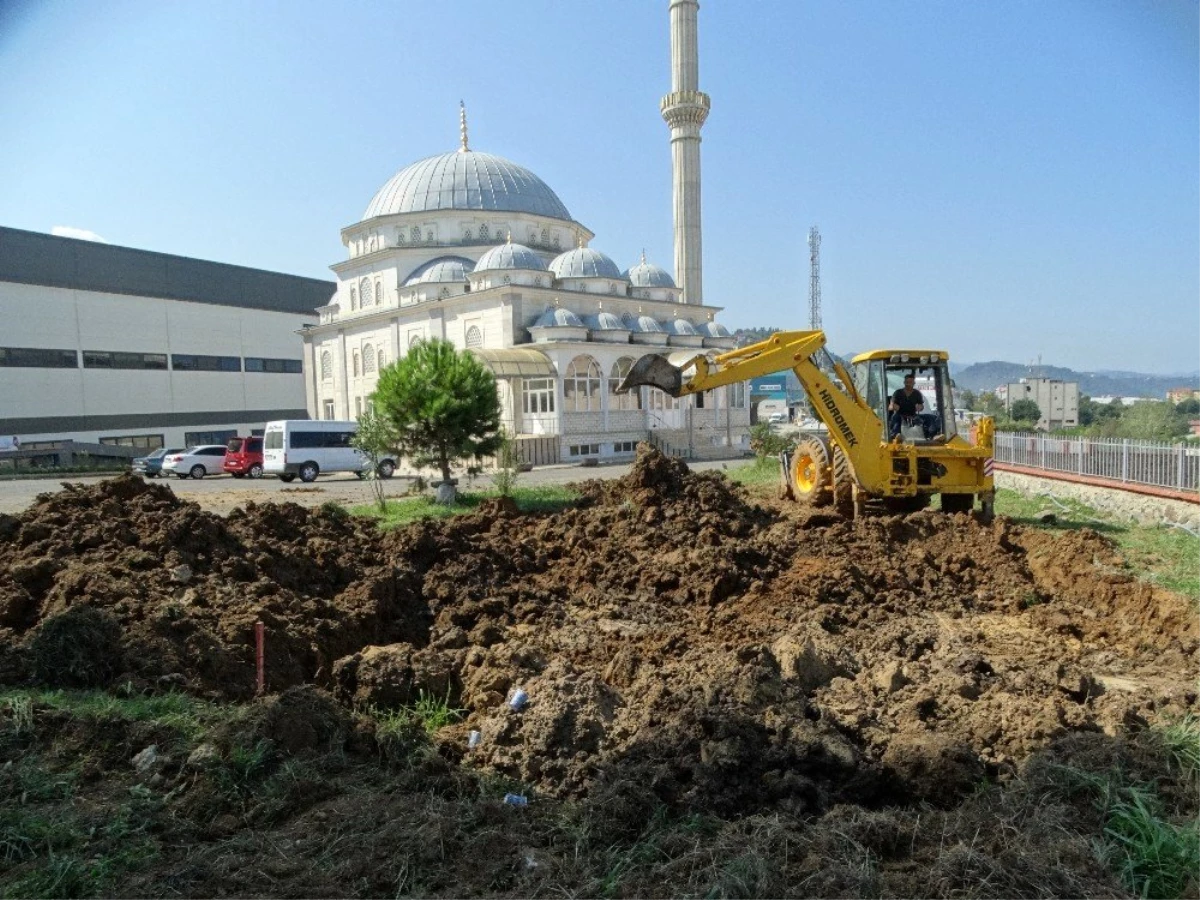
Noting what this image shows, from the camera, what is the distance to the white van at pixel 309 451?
81.3ft

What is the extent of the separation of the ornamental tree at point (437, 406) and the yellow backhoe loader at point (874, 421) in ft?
18.0

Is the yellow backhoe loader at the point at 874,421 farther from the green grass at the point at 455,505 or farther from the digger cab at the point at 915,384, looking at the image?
the green grass at the point at 455,505

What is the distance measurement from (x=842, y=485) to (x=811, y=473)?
4.72 feet

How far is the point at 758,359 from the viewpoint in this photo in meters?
11.9

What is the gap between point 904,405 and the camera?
11.6 metres

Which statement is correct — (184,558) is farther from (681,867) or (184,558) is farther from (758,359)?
(758,359)

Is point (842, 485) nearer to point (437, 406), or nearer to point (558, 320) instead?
point (437, 406)

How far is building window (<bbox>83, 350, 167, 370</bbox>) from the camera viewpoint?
42.8 metres

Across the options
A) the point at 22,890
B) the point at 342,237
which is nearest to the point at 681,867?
the point at 22,890

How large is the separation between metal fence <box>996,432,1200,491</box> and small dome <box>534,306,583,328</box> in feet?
67.5

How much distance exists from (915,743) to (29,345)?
47888 millimetres

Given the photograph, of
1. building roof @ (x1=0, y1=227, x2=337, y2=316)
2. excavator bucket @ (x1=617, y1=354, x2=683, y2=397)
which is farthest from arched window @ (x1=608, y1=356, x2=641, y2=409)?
building roof @ (x1=0, y1=227, x2=337, y2=316)

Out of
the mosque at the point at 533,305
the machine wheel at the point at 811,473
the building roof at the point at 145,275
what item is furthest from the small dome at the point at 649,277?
the machine wheel at the point at 811,473

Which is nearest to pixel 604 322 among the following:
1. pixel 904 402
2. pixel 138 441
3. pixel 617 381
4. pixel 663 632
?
pixel 617 381
